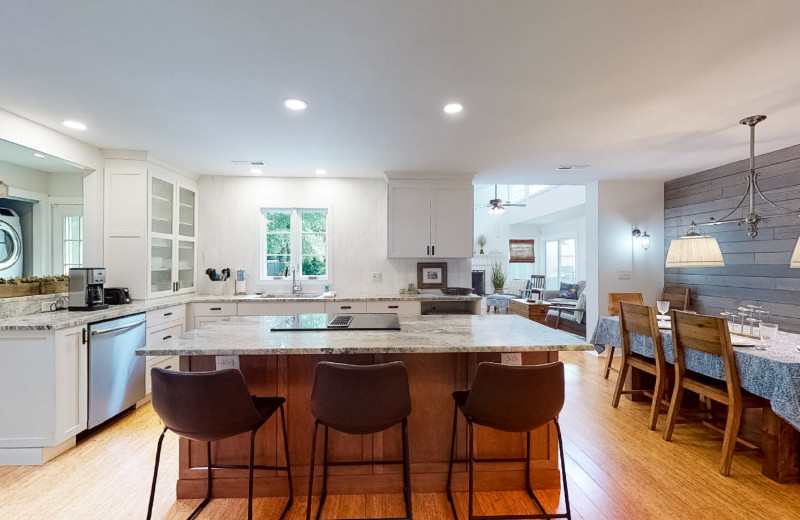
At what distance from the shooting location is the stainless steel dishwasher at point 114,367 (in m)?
2.73

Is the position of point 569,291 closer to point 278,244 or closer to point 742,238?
point 742,238

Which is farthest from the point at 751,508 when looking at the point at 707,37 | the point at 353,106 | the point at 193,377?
the point at 353,106

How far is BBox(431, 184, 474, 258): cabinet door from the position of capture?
14.8 feet

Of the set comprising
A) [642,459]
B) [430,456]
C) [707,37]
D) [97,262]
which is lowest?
[642,459]

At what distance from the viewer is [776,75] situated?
216cm

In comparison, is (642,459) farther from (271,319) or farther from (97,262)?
(97,262)

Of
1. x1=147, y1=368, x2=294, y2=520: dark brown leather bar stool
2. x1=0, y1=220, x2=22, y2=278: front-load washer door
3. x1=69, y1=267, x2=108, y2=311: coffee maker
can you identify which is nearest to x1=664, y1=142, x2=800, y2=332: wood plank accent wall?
x1=147, y1=368, x2=294, y2=520: dark brown leather bar stool

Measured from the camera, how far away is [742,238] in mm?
3930

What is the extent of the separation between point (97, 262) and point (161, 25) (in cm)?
274

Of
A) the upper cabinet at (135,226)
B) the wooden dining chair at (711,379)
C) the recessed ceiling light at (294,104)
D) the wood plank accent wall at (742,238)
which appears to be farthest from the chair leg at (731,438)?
the upper cabinet at (135,226)

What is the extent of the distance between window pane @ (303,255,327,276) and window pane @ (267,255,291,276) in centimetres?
22

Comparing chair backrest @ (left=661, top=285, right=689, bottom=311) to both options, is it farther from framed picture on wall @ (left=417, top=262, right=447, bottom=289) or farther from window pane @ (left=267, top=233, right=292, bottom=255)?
window pane @ (left=267, top=233, right=292, bottom=255)

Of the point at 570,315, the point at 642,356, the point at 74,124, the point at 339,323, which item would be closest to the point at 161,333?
the point at 74,124

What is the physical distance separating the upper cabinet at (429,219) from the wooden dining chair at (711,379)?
7.57ft
